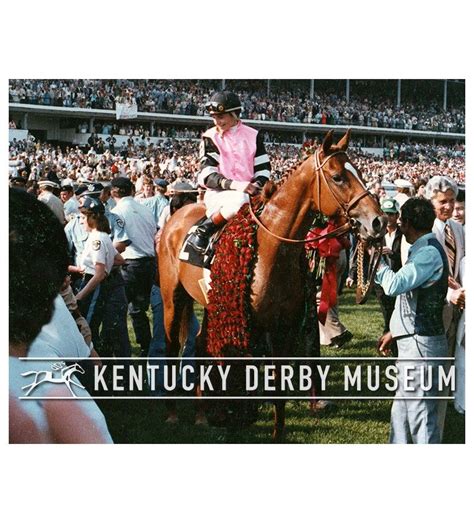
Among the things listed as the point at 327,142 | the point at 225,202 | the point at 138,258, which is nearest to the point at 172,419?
the point at 225,202

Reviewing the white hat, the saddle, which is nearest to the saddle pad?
the saddle

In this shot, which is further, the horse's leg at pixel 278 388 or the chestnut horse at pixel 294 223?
the horse's leg at pixel 278 388

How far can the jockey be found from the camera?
6258 mm

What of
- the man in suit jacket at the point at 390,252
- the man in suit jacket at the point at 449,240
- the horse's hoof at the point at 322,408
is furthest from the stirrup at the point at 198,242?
the man in suit jacket at the point at 449,240

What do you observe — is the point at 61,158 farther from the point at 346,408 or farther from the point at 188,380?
the point at 346,408

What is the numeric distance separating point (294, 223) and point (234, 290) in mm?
705

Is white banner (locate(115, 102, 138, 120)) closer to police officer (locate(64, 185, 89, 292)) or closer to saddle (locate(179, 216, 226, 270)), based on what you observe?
police officer (locate(64, 185, 89, 292))

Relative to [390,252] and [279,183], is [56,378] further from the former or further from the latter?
[390,252]

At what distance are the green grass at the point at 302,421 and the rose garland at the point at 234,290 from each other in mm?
529

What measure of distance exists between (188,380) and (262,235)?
50.2 inches

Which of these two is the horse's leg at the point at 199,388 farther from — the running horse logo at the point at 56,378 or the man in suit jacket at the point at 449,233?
the man in suit jacket at the point at 449,233

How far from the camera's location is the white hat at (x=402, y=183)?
6409 mm

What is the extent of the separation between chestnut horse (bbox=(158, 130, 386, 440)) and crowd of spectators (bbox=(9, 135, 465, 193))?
10.6 inches

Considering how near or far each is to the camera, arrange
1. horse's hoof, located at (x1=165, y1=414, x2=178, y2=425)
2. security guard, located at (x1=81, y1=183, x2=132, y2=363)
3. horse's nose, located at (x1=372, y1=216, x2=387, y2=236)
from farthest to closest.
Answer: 1. security guard, located at (x1=81, y1=183, x2=132, y2=363)
2. horse's hoof, located at (x1=165, y1=414, x2=178, y2=425)
3. horse's nose, located at (x1=372, y1=216, x2=387, y2=236)
